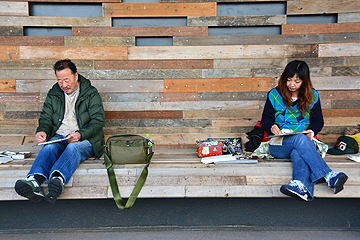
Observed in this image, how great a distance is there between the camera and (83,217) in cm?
292

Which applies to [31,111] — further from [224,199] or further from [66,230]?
[224,199]

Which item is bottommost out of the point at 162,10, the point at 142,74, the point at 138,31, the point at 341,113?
the point at 341,113

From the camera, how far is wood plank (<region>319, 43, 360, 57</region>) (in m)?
3.34

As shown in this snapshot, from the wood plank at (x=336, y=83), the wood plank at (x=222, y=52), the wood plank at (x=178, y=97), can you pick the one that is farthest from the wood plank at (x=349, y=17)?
the wood plank at (x=178, y=97)

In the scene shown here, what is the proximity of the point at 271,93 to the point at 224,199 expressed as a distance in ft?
4.11

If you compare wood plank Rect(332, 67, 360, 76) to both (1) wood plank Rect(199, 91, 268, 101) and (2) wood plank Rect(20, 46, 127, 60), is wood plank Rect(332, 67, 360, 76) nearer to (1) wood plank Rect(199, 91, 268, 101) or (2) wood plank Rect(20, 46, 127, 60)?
(1) wood plank Rect(199, 91, 268, 101)

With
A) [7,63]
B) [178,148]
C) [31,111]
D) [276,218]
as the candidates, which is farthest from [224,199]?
[7,63]

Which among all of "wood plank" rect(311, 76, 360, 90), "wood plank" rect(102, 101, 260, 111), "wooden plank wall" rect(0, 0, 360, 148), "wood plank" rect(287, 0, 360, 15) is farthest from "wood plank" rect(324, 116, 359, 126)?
"wood plank" rect(287, 0, 360, 15)

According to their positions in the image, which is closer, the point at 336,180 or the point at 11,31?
the point at 336,180

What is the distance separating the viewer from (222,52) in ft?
11.1

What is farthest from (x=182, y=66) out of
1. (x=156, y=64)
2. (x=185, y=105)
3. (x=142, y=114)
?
(x=142, y=114)

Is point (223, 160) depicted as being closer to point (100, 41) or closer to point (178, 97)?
point (178, 97)

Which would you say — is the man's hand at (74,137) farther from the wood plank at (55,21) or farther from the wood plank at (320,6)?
the wood plank at (320,6)

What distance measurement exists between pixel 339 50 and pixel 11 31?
4.05 m
